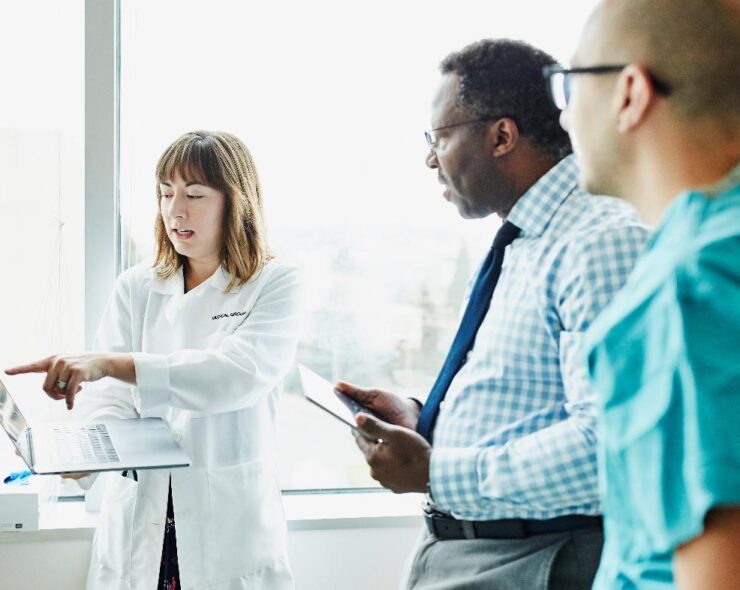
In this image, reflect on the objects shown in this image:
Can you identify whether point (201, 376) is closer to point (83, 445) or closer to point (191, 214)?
point (83, 445)

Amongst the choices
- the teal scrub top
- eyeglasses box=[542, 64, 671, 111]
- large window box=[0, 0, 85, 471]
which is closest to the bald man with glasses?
eyeglasses box=[542, 64, 671, 111]

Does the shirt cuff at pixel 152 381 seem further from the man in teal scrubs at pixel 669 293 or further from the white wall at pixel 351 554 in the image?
the man in teal scrubs at pixel 669 293

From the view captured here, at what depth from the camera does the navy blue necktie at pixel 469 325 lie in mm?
1445

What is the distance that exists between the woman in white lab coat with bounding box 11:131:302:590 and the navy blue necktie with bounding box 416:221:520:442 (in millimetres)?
517

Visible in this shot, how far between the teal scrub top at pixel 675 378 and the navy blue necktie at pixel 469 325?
0.74m

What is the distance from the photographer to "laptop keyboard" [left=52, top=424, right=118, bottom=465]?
1631 mm

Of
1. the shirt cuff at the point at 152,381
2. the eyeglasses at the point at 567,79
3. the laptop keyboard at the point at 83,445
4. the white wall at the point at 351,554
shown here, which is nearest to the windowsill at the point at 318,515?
the white wall at the point at 351,554

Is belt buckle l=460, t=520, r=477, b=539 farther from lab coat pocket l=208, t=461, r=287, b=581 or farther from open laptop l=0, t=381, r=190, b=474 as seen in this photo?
lab coat pocket l=208, t=461, r=287, b=581

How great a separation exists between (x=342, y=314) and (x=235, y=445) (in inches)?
26.5

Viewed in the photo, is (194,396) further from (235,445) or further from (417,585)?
(417,585)

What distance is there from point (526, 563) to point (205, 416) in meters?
0.87

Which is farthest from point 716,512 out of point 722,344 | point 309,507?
point 309,507

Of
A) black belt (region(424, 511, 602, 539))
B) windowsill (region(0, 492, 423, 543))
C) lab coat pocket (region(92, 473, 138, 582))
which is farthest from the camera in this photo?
windowsill (region(0, 492, 423, 543))

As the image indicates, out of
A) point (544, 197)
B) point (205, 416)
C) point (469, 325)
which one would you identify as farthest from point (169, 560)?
point (544, 197)
